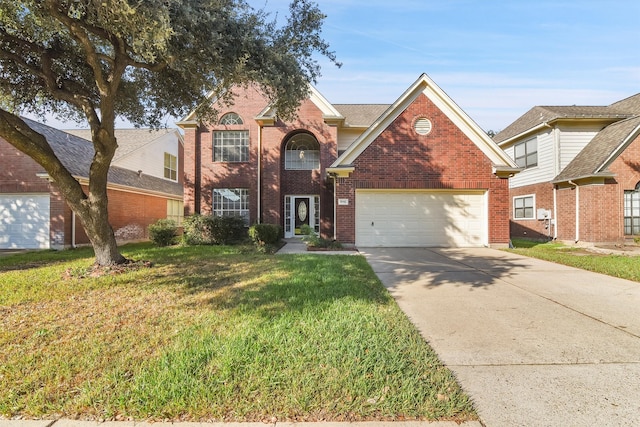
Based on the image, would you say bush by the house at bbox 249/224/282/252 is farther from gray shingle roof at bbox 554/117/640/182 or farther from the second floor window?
gray shingle roof at bbox 554/117/640/182

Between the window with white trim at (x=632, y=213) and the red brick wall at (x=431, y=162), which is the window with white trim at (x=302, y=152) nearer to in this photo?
the red brick wall at (x=431, y=162)

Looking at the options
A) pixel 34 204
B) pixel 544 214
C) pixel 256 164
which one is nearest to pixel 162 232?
pixel 256 164

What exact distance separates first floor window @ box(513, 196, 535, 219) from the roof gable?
6.55 metres

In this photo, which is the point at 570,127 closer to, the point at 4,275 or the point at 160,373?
the point at 160,373

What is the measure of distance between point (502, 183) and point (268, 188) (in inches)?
395

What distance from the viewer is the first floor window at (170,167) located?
22000 mm

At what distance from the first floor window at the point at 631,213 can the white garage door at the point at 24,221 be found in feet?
77.9

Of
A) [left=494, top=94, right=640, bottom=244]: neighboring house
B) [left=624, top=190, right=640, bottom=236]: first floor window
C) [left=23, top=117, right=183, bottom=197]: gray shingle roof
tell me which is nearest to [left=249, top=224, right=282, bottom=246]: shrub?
[left=23, top=117, right=183, bottom=197]: gray shingle roof

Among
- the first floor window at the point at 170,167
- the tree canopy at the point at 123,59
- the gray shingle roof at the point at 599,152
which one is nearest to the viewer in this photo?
the tree canopy at the point at 123,59

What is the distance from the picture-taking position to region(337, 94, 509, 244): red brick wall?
12.5m

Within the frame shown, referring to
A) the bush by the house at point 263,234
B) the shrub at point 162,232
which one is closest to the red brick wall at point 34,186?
the shrub at point 162,232

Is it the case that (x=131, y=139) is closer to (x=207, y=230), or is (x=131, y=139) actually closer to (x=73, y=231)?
(x=73, y=231)

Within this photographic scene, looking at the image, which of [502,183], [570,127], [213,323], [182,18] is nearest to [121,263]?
[213,323]

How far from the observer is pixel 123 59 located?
7.32m
